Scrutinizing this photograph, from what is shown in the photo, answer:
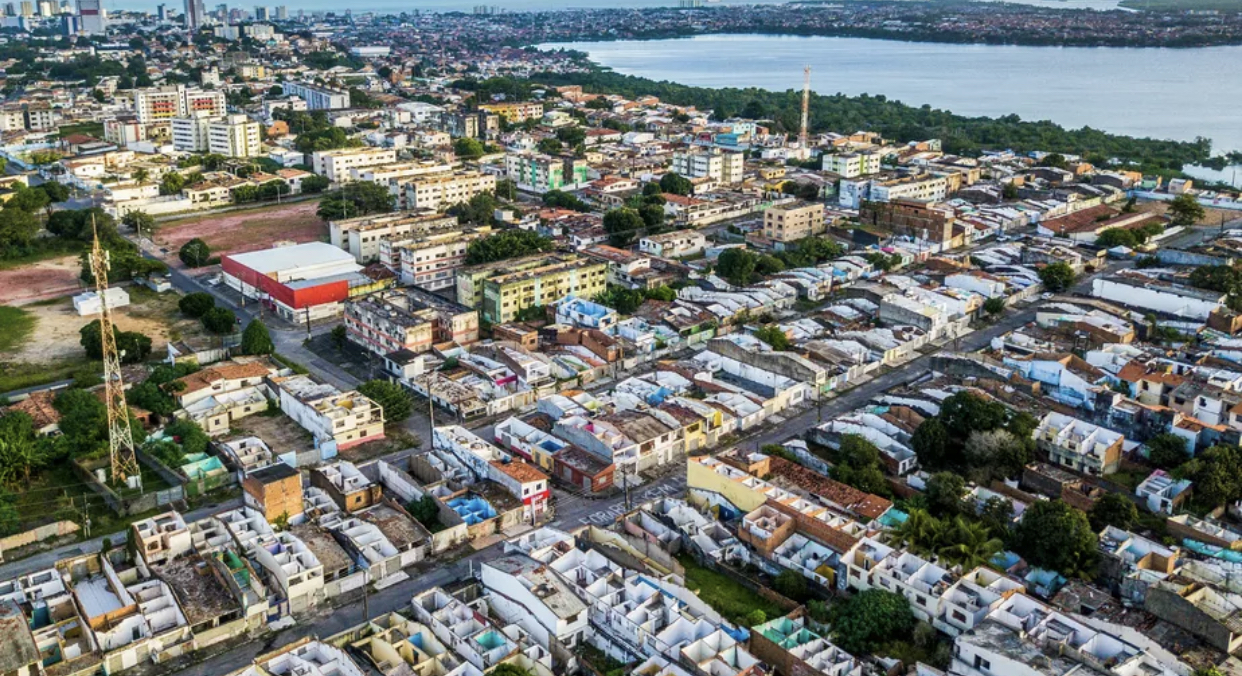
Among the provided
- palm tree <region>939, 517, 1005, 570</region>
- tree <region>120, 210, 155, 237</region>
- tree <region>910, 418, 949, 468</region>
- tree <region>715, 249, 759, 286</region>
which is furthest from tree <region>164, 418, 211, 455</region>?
tree <region>120, 210, 155, 237</region>

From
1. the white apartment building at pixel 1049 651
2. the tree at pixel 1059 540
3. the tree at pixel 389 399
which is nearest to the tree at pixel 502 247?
the tree at pixel 389 399

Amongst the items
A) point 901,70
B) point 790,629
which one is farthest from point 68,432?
point 901,70

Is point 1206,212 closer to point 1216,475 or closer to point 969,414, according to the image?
point 1216,475

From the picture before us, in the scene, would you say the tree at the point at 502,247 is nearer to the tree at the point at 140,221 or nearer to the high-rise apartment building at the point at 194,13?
the tree at the point at 140,221

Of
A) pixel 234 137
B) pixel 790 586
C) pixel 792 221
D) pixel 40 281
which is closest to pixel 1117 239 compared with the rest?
pixel 792 221

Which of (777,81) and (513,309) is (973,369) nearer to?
(513,309)

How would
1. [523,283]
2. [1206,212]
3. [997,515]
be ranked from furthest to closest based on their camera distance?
[1206,212]
[523,283]
[997,515]

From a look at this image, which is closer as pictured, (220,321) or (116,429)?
(116,429)
